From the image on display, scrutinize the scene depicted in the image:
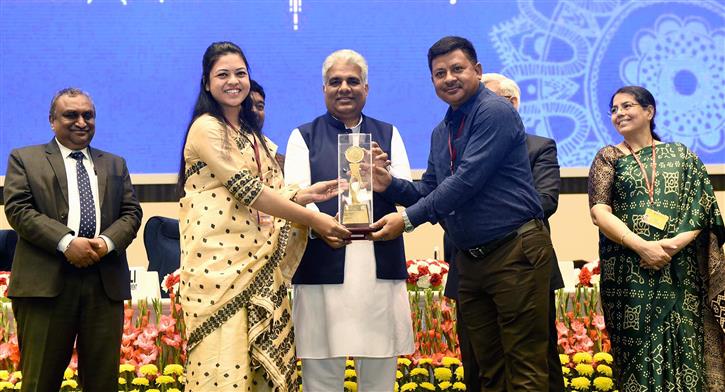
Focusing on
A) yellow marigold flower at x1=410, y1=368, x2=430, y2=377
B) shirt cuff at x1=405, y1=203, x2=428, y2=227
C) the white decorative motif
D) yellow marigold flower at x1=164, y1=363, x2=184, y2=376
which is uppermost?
the white decorative motif

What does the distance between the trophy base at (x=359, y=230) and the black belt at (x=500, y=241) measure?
38 centimetres

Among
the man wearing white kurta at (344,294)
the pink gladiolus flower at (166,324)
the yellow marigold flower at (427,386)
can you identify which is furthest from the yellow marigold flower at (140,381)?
the yellow marigold flower at (427,386)

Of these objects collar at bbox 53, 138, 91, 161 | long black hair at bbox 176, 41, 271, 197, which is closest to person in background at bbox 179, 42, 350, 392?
long black hair at bbox 176, 41, 271, 197

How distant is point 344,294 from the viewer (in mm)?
3172

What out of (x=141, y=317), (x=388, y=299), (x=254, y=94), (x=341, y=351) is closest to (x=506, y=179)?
(x=388, y=299)

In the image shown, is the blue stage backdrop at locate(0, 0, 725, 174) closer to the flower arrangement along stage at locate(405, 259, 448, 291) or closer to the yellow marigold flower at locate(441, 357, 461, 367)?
the flower arrangement along stage at locate(405, 259, 448, 291)

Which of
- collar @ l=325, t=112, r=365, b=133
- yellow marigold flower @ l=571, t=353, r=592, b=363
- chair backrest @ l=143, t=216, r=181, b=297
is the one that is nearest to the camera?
collar @ l=325, t=112, r=365, b=133

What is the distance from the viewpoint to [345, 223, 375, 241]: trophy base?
3.03 m

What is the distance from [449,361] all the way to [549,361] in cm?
58

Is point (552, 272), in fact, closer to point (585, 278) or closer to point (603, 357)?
point (603, 357)

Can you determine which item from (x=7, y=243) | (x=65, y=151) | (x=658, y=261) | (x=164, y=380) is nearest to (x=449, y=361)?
(x=658, y=261)

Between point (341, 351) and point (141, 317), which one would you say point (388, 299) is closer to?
point (341, 351)

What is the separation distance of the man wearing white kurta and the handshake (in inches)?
32.3

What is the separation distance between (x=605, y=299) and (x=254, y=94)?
80.7 inches
